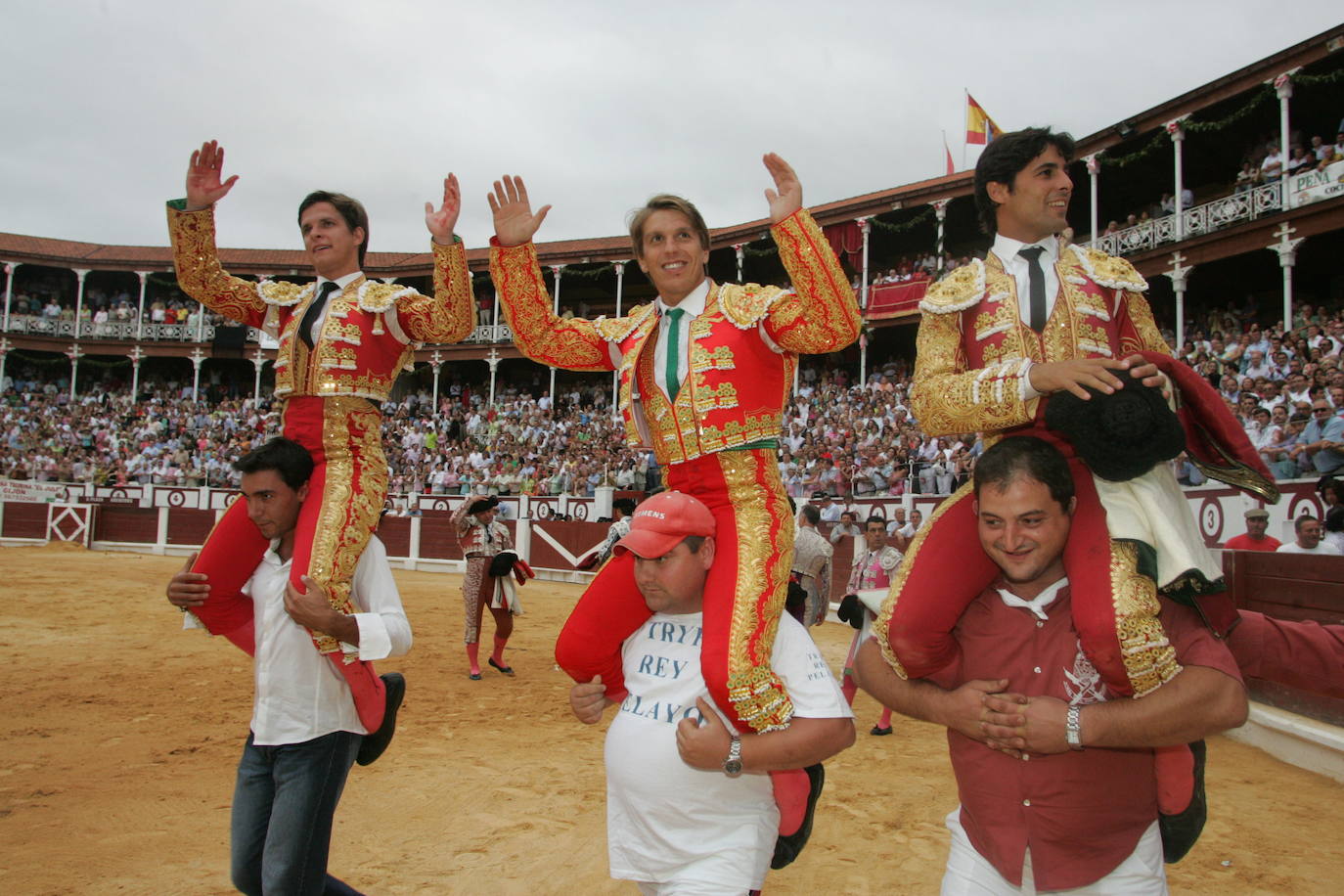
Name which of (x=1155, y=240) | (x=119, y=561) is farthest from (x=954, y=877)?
(x=119, y=561)

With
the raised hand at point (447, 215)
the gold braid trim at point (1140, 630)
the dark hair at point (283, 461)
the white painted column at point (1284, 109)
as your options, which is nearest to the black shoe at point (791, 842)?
the gold braid trim at point (1140, 630)

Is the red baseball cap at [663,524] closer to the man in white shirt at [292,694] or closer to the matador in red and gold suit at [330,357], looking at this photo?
the man in white shirt at [292,694]

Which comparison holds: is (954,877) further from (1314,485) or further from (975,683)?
(1314,485)

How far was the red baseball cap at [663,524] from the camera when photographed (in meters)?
2.03

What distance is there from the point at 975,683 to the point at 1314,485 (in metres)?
7.61

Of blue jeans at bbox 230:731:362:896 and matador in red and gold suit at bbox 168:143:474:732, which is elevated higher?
matador in red and gold suit at bbox 168:143:474:732

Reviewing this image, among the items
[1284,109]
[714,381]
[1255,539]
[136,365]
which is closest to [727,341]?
[714,381]

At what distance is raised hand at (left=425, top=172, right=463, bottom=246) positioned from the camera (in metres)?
2.88

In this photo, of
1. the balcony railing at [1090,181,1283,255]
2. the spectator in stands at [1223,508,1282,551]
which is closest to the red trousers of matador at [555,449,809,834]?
the spectator in stands at [1223,508,1282,551]

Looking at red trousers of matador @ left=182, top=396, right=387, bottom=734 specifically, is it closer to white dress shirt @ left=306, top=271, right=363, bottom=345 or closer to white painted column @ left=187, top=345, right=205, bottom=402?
white dress shirt @ left=306, top=271, right=363, bottom=345

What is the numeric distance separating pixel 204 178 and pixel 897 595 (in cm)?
259

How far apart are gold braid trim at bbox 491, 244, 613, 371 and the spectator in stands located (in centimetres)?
642

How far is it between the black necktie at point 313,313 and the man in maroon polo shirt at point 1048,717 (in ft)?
6.86

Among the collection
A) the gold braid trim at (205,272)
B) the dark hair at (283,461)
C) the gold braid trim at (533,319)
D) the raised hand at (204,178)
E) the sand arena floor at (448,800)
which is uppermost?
the raised hand at (204,178)
